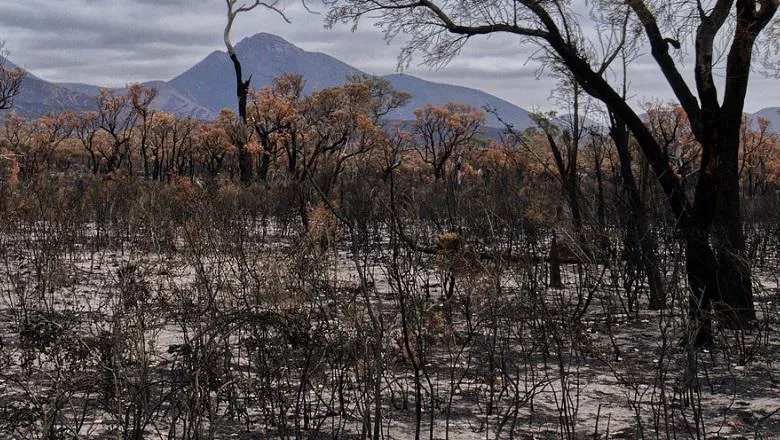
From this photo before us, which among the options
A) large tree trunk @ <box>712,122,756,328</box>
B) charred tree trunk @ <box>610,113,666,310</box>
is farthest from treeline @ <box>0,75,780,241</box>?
large tree trunk @ <box>712,122,756,328</box>

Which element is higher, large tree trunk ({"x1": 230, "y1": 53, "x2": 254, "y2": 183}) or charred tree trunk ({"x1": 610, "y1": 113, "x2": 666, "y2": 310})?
large tree trunk ({"x1": 230, "y1": 53, "x2": 254, "y2": 183})

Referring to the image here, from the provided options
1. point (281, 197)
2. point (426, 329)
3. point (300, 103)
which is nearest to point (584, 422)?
point (426, 329)

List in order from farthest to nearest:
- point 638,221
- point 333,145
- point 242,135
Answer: point 333,145 → point 242,135 → point 638,221

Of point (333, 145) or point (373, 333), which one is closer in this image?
point (373, 333)

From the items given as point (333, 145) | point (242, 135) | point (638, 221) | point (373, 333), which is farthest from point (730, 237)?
point (333, 145)

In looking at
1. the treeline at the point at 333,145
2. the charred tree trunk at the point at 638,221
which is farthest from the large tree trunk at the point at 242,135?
the charred tree trunk at the point at 638,221

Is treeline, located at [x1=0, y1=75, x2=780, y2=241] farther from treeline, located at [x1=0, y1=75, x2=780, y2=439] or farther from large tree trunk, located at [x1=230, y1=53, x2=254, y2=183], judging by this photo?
treeline, located at [x1=0, y1=75, x2=780, y2=439]

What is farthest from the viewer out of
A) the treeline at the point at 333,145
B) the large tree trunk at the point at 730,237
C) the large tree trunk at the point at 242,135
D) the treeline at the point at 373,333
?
the large tree trunk at the point at 242,135

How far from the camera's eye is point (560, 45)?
8398 mm

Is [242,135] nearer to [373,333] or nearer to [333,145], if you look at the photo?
[333,145]

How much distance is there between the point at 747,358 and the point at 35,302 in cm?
739

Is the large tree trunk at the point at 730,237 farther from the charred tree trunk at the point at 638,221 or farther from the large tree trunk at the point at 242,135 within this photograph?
the large tree trunk at the point at 242,135

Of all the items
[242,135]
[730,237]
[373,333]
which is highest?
[242,135]

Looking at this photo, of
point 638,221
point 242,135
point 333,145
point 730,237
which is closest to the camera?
point 730,237
